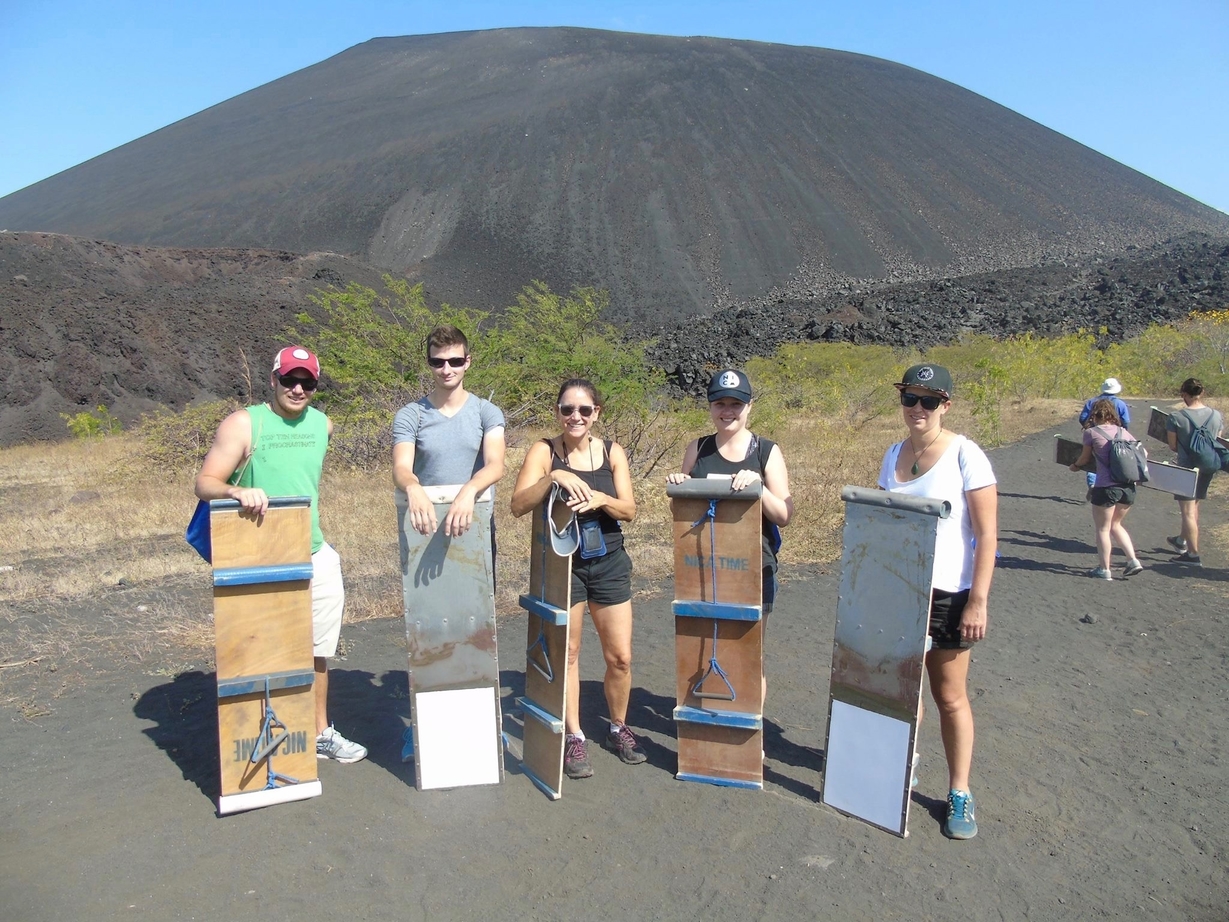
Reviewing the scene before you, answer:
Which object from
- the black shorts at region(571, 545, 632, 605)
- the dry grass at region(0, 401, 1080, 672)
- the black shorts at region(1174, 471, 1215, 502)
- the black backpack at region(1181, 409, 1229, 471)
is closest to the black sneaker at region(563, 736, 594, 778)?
the black shorts at region(571, 545, 632, 605)

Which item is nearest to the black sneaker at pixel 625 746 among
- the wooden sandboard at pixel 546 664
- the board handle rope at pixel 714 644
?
the wooden sandboard at pixel 546 664

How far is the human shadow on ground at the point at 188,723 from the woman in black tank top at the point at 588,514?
1529 millimetres

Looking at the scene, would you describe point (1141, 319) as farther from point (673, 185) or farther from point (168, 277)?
point (168, 277)

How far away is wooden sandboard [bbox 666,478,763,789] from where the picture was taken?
3662mm

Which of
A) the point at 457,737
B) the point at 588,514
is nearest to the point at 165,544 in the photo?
the point at 457,737

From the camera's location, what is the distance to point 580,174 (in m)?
57.9

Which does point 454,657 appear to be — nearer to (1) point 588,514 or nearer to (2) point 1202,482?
(1) point 588,514

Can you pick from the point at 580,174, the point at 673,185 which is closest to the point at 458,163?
the point at 580,174

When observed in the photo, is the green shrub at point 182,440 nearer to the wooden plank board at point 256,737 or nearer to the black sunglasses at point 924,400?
the wooden plank board at point 256,737

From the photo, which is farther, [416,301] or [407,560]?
[416,301]

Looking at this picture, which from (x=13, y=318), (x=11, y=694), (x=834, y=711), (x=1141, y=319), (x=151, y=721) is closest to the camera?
(x=834, y=711)

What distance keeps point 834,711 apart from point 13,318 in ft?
101

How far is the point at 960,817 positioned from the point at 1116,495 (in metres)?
4.76

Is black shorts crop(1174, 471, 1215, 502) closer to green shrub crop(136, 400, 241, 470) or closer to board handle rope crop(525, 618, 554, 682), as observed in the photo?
board handle rope crop(525, 618, 554, 682)
